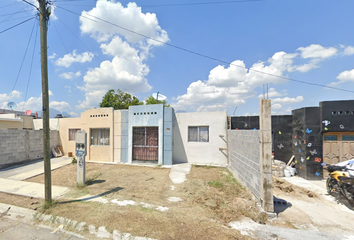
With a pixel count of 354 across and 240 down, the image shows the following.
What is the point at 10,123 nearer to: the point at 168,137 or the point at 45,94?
the point at 45,94

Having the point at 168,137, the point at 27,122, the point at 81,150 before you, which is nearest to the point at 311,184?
the point at 168,137

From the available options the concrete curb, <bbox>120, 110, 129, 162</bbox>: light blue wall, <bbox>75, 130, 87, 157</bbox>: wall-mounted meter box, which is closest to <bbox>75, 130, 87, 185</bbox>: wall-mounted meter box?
<bbox>75, 130, 87, 157</bbox>: wall-mounted meter box

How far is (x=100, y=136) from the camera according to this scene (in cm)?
1134

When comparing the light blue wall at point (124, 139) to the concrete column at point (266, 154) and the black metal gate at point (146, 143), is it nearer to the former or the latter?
the black metal gate at point (146, 143)

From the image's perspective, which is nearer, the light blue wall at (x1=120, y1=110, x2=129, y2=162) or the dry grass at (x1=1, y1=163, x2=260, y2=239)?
the dry grass at (x1=1, y1=163, x2=260, y2=239)

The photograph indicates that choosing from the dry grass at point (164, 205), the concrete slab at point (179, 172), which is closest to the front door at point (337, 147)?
the dry grass at point (164, 205)

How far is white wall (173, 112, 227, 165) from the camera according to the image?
10.1 metres

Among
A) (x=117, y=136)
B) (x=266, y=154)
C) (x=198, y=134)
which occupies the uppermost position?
(x=198, y=134)

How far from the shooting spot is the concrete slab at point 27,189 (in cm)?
565

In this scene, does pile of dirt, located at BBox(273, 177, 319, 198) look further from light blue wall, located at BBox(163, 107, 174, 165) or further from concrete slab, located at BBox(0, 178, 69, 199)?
concrete slab, located at BBox(0, 178, 69, 199)

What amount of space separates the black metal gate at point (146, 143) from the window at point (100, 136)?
2.37 m

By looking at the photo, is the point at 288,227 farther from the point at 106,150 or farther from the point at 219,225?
the point at 106,150

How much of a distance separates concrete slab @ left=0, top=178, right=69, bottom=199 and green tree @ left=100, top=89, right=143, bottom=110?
21682 millimetres

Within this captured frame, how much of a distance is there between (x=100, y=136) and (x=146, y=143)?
3.84 metres
